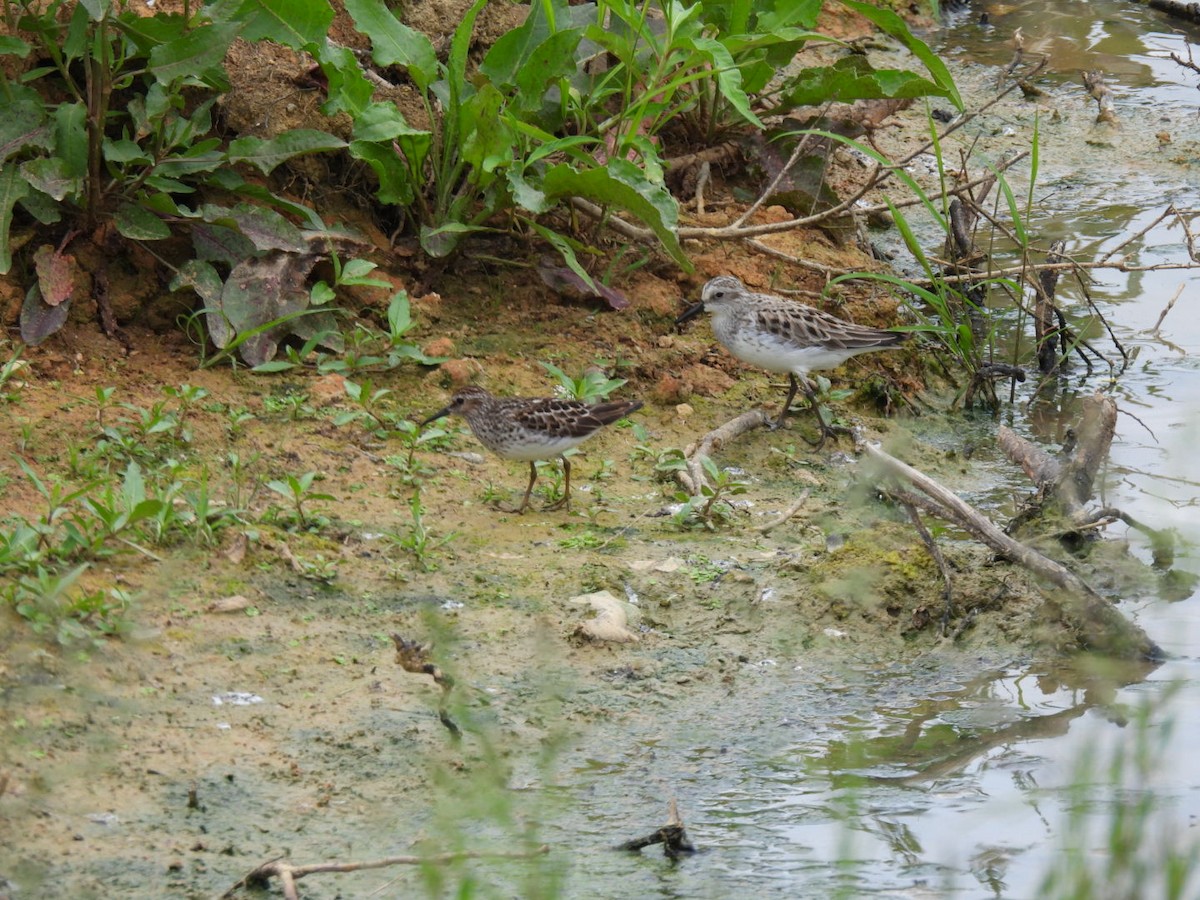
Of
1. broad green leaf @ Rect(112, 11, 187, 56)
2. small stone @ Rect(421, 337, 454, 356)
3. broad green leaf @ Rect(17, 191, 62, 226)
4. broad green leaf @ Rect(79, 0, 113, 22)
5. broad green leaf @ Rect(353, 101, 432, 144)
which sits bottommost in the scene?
small stone @ Rect(421, 337, 454, 356)

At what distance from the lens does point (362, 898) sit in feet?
13.6

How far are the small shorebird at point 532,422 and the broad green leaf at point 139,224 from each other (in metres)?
1.58

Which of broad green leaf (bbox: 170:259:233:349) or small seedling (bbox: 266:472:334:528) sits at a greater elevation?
broad green leaf (bbox: 170:259:233:349)

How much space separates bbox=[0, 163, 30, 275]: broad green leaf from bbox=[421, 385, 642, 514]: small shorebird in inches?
80.1

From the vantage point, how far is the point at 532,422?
272 inches

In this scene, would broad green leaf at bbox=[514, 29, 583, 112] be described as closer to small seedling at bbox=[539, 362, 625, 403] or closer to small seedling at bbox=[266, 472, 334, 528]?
small seedling at bbox=[539, 362, 625, 403]

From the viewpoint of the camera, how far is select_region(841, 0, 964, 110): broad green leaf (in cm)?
837

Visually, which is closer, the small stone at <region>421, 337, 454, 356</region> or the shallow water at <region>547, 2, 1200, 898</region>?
the shallow water at <region>547, 2, 1200, 898</region>

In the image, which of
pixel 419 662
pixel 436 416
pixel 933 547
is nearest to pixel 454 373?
pixel 436 416

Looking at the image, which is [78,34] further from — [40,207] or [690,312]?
[690,312]

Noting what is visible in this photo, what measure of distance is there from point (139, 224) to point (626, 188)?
7.86 feet

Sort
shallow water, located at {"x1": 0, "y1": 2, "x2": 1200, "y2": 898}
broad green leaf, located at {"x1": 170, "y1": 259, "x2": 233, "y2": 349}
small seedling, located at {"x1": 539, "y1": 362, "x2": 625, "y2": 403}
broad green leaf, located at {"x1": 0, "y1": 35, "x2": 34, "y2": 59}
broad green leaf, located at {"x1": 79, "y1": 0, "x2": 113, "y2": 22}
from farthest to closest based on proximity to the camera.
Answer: small seedling, located at {"x1": 539, "y1": 362, "x2": 625, "y2": 403}, broad green leaf, located at {"x1": 170, "y1": 259, "x2": 233, "y2": 349}, broad green leaf, located at {"x1": 0, "y1": 35, "x2": 34, "y2": 59}, broad green leaf, located at {"x1": 79, "y1": 0, "x2": 113, "y2": 22}, shallow water, located at {"x1": 0, "y1": 2, "x2": 1200, "y2": 898}

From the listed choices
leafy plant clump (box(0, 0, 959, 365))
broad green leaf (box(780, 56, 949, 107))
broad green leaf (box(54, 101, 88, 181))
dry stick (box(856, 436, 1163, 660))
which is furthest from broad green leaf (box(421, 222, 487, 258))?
dry stick (box(856, 436, 1163, 660))

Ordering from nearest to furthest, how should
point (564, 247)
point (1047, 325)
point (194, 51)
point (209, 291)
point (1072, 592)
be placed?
point (1072, 592) < point (194, 51) < point (209, 291) < point (564, 247) < point (1047, 325)
